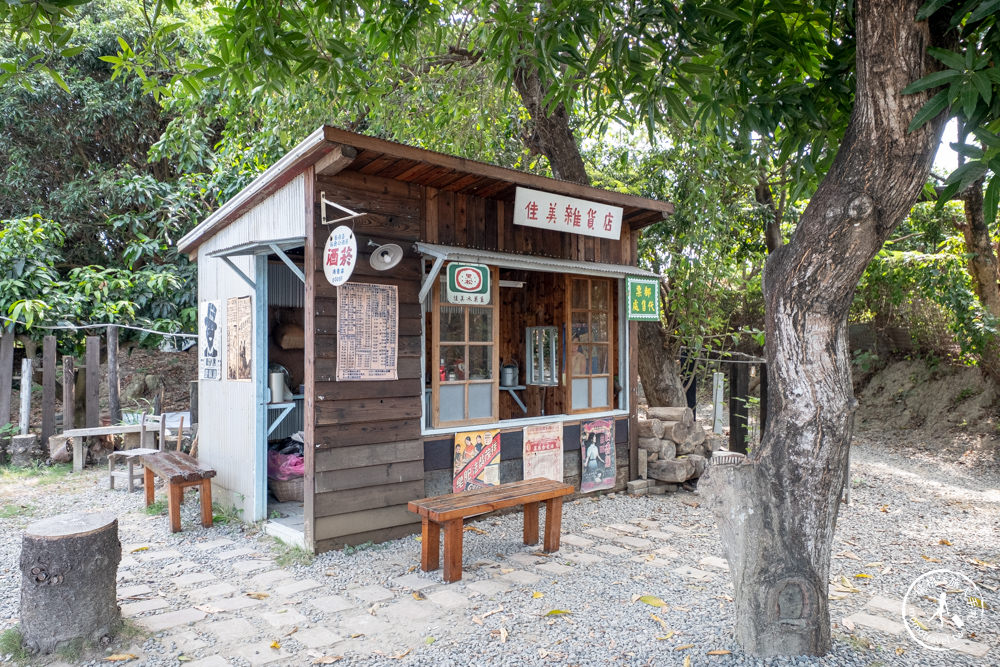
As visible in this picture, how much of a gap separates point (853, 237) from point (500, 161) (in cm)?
688

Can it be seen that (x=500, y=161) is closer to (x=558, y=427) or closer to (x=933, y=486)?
(x=558, y=427)

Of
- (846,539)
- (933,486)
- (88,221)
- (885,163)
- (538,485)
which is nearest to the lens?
(885,163)

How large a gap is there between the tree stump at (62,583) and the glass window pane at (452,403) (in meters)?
2.76

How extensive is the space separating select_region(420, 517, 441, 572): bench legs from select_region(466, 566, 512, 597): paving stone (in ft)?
1.14

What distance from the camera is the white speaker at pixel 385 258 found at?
16.3 ft

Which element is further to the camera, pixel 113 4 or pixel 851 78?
pixel 113 4

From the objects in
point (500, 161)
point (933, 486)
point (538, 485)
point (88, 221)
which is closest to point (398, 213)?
point (538, 485)

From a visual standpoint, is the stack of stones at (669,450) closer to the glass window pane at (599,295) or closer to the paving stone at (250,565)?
the glass window pane at (599,295)

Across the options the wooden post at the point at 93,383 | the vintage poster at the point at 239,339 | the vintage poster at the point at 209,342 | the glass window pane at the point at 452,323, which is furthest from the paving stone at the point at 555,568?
the wooden post at the point at 93,383

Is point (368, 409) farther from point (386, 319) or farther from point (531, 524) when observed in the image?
point (531, 524)

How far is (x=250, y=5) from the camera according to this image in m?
3.39

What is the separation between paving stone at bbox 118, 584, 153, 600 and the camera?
4.04 metres

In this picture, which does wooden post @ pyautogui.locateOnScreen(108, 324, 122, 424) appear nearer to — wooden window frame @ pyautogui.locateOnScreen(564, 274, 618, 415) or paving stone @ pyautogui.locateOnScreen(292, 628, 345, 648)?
wooden window frame @ pyautogui.locateOnScreen(564, 274, 618, 415)

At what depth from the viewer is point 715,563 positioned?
461cm
